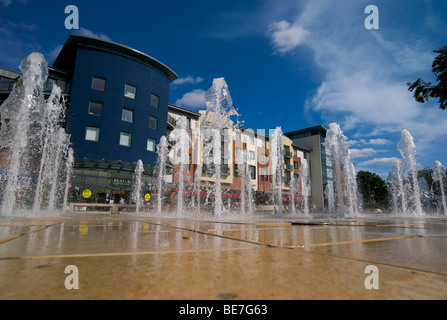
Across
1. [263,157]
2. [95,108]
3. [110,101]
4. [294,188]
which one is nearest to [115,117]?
[110,101]

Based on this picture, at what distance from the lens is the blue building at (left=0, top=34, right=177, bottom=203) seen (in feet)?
72.2

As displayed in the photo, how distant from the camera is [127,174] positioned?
23.8 metres

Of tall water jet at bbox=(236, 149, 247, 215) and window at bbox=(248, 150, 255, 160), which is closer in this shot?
tall water jet at bbox=(236, 149, 247, 215)

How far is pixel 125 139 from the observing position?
79.8ft

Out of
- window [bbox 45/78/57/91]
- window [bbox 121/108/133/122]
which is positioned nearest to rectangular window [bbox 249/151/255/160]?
window [bbox 121/108/133/122]

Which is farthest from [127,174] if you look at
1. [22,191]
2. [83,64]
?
[83,64]

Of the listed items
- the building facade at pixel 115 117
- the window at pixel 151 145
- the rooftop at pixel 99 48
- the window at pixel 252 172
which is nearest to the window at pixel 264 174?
the window at pixel 252 172

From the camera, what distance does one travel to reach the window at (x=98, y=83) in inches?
930

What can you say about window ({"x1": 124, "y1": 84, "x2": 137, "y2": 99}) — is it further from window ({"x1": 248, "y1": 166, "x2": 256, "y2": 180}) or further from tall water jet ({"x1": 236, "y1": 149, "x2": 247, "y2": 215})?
window ({"x1": 248, "y1": 166, "x2": 256, "y2": 180})

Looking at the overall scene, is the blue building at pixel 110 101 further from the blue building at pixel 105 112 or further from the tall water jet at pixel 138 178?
the tall water jet at pixel 138 178

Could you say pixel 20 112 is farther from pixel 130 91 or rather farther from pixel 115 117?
pixel 130 91

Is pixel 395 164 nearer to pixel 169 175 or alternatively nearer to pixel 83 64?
pixel 169 175

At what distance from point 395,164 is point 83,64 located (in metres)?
32.6

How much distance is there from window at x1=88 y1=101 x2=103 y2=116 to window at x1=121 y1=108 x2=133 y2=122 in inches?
78.4
